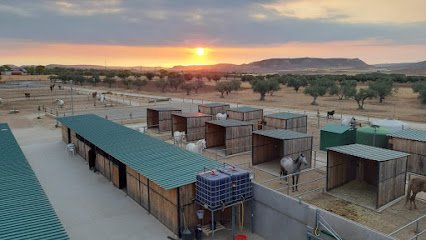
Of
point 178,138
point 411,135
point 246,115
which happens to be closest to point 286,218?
point 411,135

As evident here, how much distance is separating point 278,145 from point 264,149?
1500 millimetres

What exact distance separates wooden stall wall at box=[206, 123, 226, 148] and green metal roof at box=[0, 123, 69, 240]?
14.6 metres

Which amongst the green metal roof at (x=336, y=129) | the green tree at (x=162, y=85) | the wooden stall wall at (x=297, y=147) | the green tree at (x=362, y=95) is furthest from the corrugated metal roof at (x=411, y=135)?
the green tree at (x=162, y=85)

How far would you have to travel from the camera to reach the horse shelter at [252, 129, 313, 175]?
22422 millimetres

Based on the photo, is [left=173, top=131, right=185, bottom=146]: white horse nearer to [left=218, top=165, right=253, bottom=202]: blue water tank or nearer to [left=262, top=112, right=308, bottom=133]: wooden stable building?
[left=262, top=112, right=308, bottom=133]: wooden stable building

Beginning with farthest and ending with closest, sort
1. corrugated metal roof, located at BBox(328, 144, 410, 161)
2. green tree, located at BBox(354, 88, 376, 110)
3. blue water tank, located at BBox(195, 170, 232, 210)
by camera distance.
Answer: green tree, located at BBox(354, 88, 376, 110), corrugated metal roof, located at BBox(328, 144, 410, 161), blue water tank, located at BBox(195, 170, 232, 210)

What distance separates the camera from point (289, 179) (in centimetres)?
2055

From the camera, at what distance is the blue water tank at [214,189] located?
13789 mm

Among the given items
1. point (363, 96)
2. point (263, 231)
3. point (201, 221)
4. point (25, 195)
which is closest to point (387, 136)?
point (263, 231)

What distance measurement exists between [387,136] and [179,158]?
15271 mm

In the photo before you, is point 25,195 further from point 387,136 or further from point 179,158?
point 387,136

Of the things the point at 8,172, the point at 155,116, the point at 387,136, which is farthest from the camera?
the point at 155,116

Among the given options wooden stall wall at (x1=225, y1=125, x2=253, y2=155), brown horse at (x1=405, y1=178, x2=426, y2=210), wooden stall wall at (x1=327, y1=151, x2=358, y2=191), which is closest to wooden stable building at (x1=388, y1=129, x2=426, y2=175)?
wooden stall wall at (x1=327, y1=151, x2=358, y2=191)

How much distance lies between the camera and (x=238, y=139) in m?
27.5
